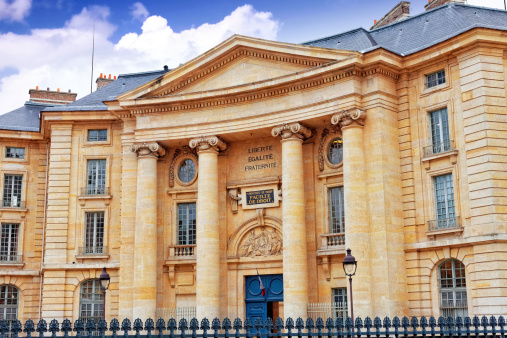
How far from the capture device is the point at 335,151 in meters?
31.5

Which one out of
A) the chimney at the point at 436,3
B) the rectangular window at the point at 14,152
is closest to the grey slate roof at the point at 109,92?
the rectangular window at the point at 14,152

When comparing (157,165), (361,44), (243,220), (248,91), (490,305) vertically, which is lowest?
(490,305)

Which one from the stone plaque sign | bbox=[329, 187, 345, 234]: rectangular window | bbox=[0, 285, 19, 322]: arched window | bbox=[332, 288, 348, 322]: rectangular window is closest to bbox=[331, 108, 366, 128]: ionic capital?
bbox=[329, 187, 345, 234]: rectangular window

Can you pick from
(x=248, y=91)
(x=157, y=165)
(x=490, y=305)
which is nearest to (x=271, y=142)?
(x=248, y=91)

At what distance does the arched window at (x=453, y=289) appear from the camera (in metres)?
26.7

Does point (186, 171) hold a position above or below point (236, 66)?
below

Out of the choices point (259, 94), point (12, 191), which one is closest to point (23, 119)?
point (12, 191)

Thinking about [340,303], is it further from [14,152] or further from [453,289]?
[14,152]

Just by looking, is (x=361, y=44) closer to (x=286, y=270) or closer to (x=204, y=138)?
(x=204, y=138)

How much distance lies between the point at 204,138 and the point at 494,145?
1372cm

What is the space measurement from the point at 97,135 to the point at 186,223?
7.60 meters

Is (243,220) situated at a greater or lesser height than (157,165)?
lesser

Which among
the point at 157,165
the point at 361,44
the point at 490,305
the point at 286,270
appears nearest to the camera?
the point at 490,305

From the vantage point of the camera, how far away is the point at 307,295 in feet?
97.5
